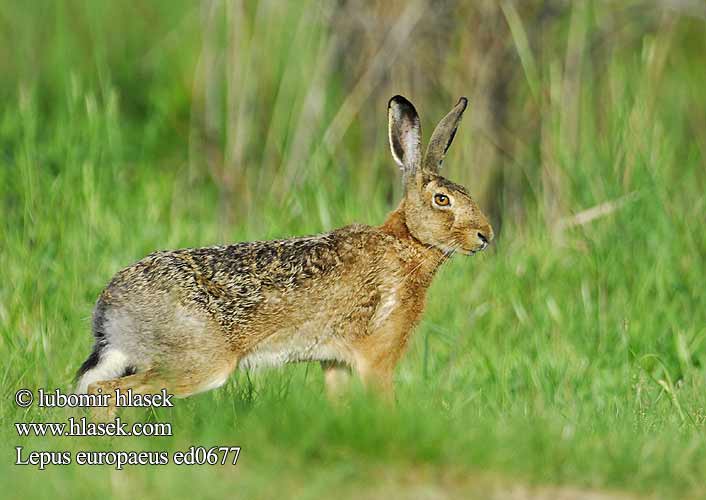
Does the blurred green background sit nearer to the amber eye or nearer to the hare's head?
the hare's head

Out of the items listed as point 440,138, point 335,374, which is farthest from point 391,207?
point 335,374

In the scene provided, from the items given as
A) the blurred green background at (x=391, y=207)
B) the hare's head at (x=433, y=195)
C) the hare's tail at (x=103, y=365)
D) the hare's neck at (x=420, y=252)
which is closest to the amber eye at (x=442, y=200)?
the hare's head at (x=433, y=195)

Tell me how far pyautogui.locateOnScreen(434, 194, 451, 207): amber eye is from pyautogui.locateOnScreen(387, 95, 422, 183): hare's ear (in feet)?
0.73

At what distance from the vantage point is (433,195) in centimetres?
618

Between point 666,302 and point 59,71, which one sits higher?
point 59,71

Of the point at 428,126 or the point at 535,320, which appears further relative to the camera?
the point at 428,126

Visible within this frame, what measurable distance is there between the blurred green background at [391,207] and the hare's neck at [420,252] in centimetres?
53

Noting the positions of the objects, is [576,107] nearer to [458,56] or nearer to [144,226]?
[458,56]

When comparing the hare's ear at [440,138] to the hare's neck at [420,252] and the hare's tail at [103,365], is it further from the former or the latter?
the hare's tail at [103,365]

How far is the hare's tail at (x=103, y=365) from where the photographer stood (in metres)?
5.41

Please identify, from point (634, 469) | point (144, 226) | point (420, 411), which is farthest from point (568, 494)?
point (144, 226)

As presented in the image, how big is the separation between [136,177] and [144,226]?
35.6 inches

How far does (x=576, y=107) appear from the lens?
855cm

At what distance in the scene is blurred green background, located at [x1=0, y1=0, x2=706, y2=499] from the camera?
454 centimetres
